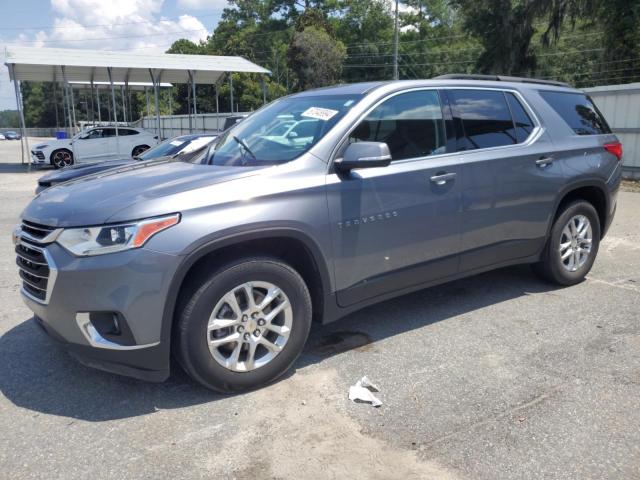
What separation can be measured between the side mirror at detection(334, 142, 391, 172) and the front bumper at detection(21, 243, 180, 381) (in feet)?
4.05

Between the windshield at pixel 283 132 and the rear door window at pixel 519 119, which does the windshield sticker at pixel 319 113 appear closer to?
the windshield at pixel 283 132

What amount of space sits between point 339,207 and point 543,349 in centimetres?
181

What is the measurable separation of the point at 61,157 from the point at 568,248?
19.6 metres

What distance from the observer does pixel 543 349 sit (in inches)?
153

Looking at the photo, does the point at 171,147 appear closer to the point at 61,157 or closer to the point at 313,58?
the point at 61,157

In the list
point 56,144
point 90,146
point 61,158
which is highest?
point 56,144

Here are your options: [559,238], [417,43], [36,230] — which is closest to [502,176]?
[559,238]

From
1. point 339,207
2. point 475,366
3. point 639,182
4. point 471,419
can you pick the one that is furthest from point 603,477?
point 639,182

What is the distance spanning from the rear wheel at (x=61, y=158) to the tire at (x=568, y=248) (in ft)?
62.2

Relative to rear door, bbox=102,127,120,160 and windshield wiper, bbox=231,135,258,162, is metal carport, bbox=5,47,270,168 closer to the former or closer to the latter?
rear door, bbox=102,127,120,160

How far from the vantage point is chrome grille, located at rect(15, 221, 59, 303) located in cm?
299

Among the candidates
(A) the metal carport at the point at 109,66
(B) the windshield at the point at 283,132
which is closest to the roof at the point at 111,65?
(A) the metal carport at the point at 109,66

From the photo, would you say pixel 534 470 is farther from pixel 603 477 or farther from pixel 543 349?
pixel 543 349

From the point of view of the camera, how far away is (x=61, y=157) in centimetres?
2038
